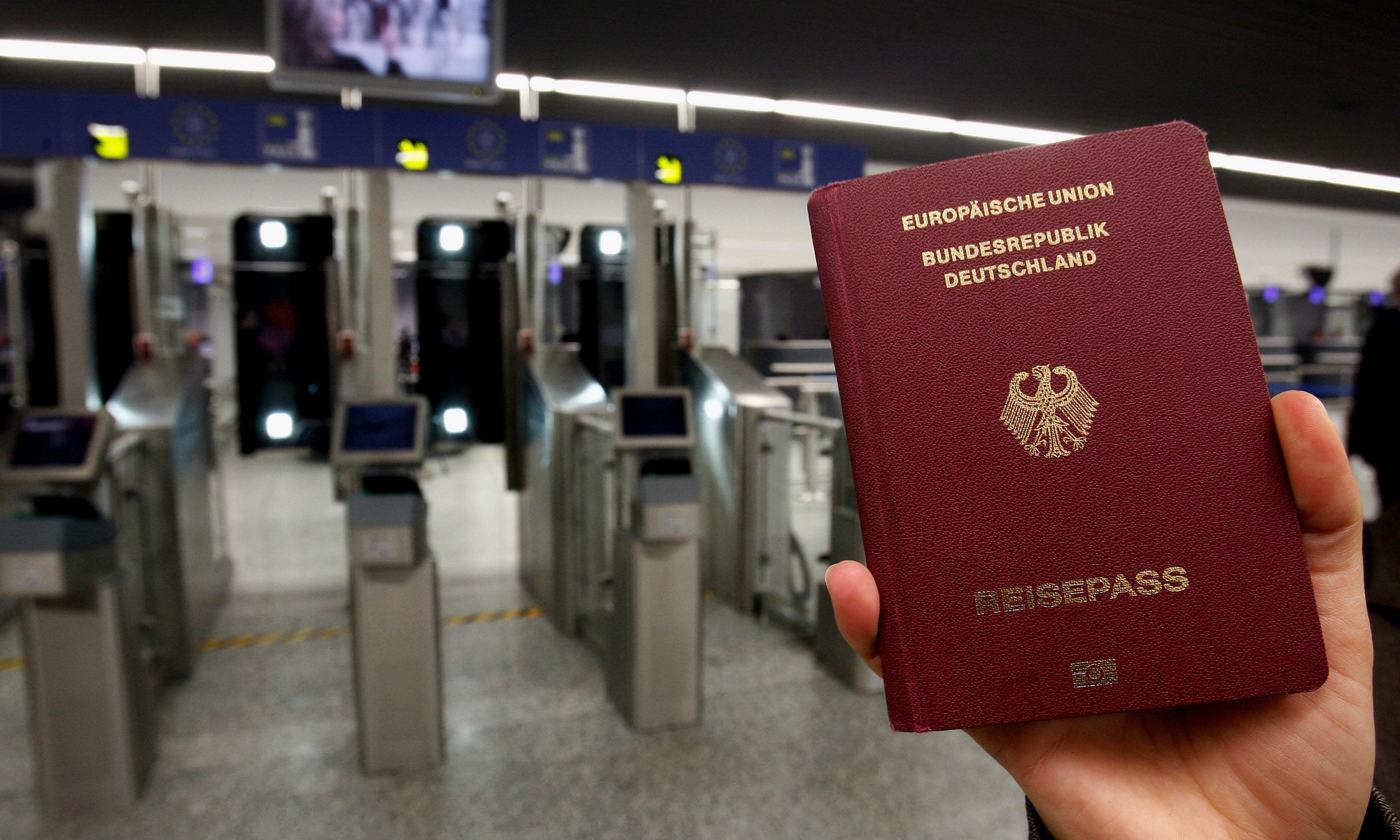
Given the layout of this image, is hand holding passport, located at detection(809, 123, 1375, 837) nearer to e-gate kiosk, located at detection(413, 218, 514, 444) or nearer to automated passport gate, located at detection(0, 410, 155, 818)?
automated passport gate, located at detection(0, 410, 155, 818)

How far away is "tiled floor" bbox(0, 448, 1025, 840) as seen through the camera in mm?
2545

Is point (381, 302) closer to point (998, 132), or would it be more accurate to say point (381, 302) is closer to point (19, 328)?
point (19, 328)

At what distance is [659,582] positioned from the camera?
3178mm

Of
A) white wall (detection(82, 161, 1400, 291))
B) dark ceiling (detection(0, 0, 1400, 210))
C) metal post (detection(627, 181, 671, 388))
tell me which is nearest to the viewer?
dark ceiling (detection(0, 0, 1400, 210))

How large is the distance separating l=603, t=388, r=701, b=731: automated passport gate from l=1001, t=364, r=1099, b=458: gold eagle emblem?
2487 millimetres

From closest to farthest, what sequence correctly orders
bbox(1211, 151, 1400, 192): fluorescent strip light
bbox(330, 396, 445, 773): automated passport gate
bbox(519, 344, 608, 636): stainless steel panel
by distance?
bbox(1211, 151, 1400, 192): fluorescent strip light → bbox(330, 396, 445, 773): automated passport gate → bbox(519, 344, 608, 636): stainless steel panel

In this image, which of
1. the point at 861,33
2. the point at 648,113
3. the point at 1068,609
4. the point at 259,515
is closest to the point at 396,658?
the point at 1068,609

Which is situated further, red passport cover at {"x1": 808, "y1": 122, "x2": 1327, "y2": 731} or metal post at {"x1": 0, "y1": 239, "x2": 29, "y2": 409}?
metal post at {"x1": 0, "y1": 239, "x2": 29, "y2": 409}

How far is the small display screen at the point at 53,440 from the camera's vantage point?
8.49 feet

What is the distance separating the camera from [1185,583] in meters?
0.67

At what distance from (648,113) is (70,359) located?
561 cm

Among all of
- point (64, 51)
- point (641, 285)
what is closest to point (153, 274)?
point (64, 51)

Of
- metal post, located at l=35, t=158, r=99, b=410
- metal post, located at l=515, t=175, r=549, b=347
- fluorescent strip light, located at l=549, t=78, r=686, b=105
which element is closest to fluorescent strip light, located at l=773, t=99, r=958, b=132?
fluorescent strip light, located at l=549, t=78, r=686, b=105

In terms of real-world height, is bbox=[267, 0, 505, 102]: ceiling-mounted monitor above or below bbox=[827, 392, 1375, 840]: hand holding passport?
above
